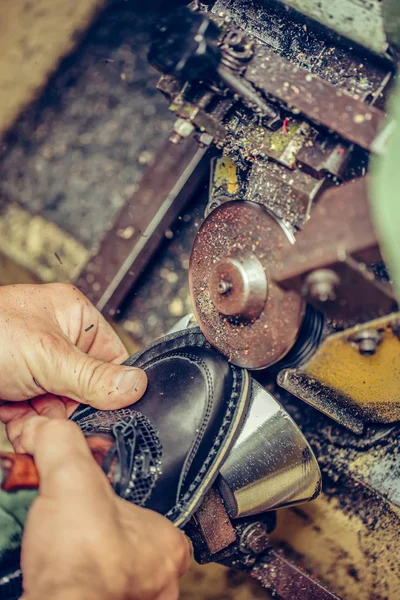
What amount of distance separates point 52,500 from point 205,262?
1.98 ft

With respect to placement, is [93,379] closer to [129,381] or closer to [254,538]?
[129,381]

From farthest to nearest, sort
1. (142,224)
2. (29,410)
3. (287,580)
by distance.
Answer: (142,224) < (29,410) < (287,580)

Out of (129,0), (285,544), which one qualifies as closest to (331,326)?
(285,544)

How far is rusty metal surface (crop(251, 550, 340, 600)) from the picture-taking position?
1.41 m

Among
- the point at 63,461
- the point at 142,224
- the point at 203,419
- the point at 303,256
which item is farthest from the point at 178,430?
the point at 142,224

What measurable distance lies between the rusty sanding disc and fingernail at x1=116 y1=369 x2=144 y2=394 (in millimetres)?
226

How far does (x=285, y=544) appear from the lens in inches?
65.7

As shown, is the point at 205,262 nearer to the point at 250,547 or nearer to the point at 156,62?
the point at 156,62

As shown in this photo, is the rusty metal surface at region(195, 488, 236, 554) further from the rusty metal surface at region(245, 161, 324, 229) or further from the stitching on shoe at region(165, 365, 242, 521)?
the rusty metal surface at region(245, 161, 324, 229)

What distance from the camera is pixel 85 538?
0.86 metres

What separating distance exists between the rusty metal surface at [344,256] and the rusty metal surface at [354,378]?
0.09 metres

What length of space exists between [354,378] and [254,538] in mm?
507

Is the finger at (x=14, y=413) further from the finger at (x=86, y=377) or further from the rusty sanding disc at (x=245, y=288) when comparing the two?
the rusty sanding disc at (x=245, y=288)

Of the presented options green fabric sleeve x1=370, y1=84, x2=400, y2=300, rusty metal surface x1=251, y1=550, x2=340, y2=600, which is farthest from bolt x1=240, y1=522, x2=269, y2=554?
green fabric sleeve x1=370, y1=84, x2=400, y2=300
